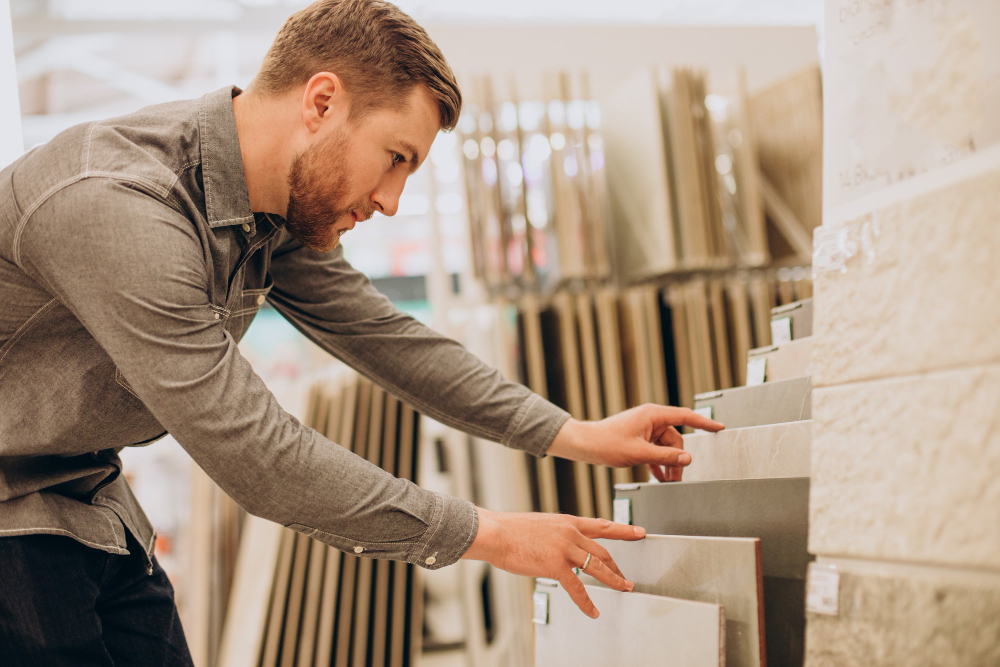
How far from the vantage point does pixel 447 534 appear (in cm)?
102

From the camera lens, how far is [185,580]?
8.81 feet

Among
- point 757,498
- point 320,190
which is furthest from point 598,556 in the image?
point 320,190

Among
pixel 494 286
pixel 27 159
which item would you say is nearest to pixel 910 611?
pixel 27 159

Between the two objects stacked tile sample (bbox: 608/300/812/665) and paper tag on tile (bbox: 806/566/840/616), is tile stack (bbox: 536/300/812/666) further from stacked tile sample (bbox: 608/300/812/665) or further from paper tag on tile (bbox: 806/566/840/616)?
paper tag on tile (bbox: 806/566/840/616)

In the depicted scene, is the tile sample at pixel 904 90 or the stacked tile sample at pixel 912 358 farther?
the tile sample at pixel 904 90

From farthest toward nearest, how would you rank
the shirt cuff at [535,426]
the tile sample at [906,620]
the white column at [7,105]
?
the white column at [7,105] → the shirt cuff at [535,426] → the tile sample at [906,620]

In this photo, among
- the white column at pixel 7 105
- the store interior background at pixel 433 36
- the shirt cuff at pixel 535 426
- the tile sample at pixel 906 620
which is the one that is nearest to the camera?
the tile sample at pixel 906 620

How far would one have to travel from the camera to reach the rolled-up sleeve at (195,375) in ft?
3.01

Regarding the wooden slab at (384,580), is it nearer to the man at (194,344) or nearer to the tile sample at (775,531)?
the man at (194,344)

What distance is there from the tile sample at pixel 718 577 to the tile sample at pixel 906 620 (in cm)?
11

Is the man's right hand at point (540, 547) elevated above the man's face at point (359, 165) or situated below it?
below

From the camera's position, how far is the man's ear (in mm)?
1135

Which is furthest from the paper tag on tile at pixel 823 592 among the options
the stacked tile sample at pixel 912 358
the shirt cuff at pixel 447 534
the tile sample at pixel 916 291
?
the shirt cuff at pixel 447 534

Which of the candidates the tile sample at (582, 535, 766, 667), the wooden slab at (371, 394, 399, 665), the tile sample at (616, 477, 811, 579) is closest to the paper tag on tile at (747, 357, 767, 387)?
the tile sample at (616, 477, 811, 579)
